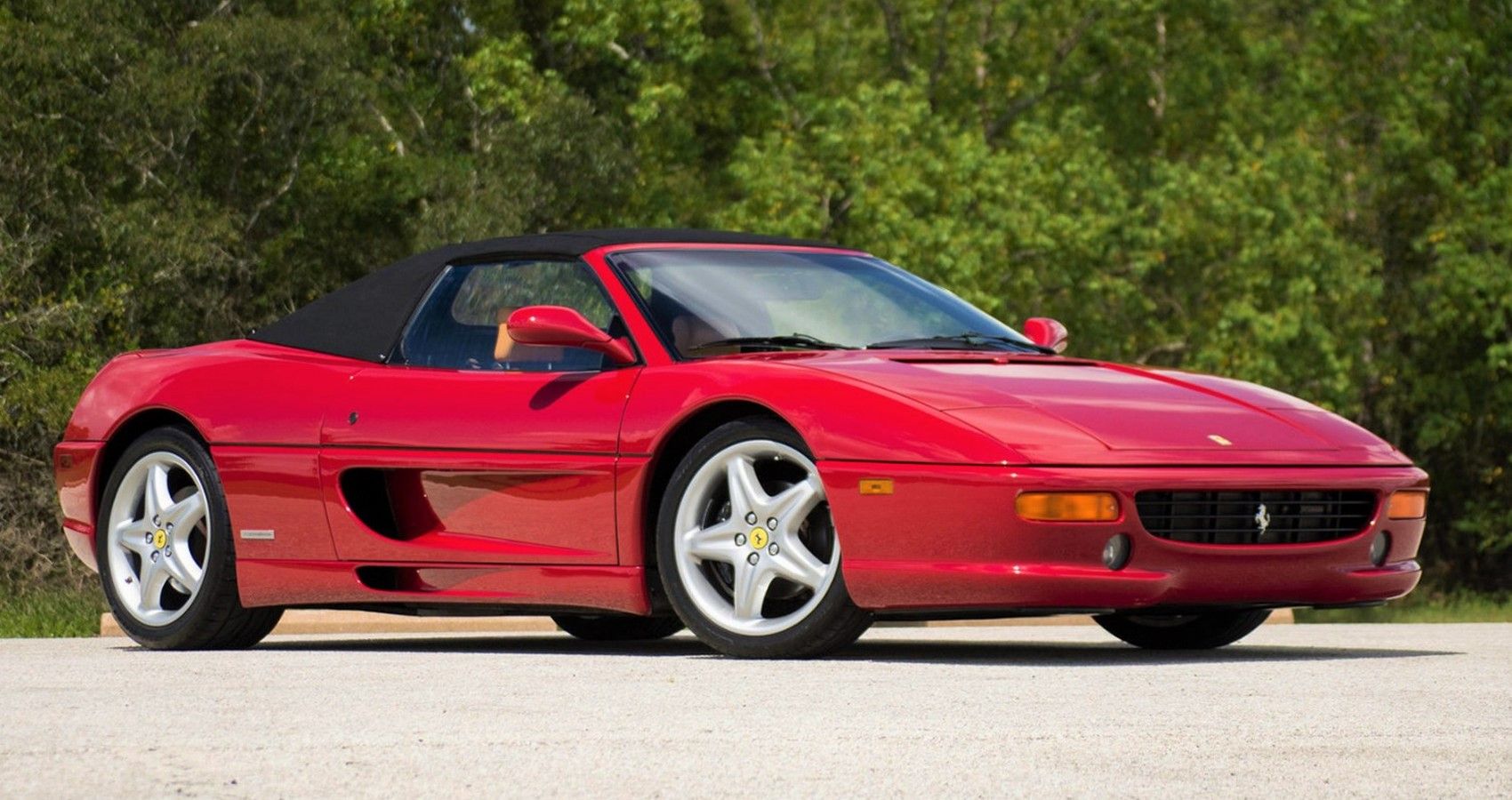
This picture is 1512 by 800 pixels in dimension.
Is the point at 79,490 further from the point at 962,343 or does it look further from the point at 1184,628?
the point at 1184,628

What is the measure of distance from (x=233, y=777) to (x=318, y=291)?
30.1 m

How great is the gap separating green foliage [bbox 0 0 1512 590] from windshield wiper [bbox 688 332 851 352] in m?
20.8

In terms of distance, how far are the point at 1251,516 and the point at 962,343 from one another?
52.3 inches

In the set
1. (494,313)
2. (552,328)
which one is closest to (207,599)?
(494,313)

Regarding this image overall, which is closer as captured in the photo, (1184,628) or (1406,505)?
(1406,505)

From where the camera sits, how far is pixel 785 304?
8367 millimetres

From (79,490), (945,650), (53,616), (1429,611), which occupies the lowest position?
(1429,611)

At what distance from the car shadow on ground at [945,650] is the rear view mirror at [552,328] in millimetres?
1066

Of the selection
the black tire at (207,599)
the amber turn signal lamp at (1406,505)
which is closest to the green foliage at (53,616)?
the black tire at (207,599)

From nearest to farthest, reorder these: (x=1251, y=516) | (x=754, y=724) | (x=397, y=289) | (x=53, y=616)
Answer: (x=754, y=724) < (x=1251, y=516) < (x=397, y=289) < (x=53, y=616)

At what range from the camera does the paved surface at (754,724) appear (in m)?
Result: 4.73

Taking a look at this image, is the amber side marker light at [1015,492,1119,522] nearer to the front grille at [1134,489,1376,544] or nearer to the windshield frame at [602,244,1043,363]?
the front grille at [1134,489,1376,544]

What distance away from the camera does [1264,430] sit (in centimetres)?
764

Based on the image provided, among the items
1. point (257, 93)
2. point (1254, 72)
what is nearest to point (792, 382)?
point (257, 93)
